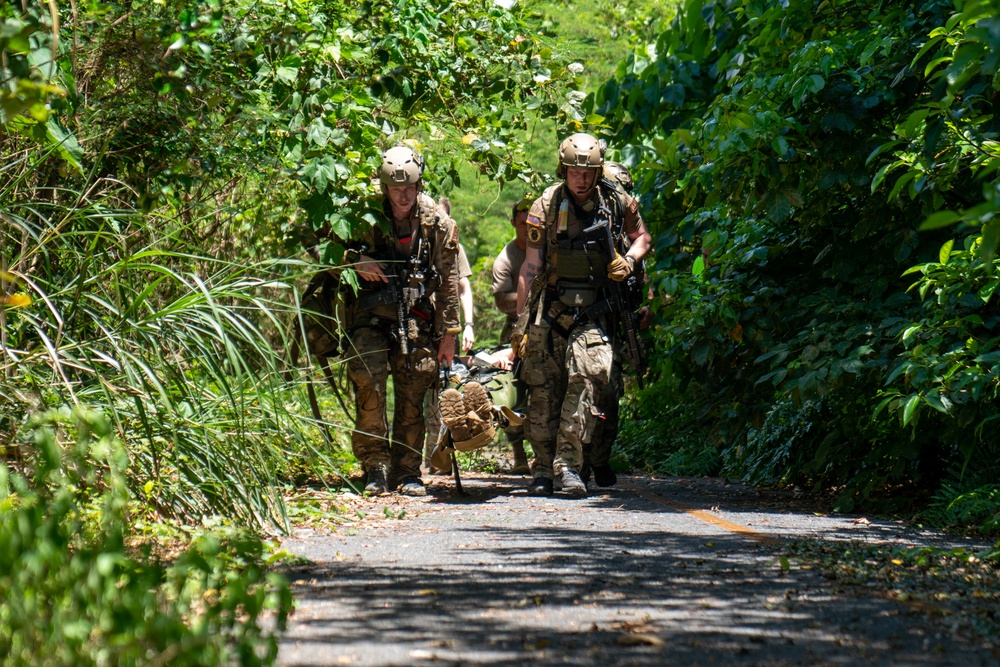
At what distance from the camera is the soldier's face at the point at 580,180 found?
343 inches

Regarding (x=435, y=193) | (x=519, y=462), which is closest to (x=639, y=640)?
(x=435, y=193)

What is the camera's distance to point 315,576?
4965 mm

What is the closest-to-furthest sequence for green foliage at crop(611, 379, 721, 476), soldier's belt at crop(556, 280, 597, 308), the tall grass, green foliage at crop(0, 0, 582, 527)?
the tall grass → green foliage at crop(0, 0, 582, 527) → soldier's belt at crop(556, 280, 597, 308) → green foliage at crop(611, 379, 721, 476)

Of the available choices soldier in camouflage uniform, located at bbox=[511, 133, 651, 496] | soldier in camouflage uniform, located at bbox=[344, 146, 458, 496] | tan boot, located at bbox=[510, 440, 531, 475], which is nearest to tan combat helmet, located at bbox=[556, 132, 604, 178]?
soldier in camouflage uniform, located at bbox=[511, 133, 651, 496]

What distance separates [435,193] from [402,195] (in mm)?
1814

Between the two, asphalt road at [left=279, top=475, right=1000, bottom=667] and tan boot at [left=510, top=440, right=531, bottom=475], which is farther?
tan boot at [left=510, top=440, right=531, bottom=475]

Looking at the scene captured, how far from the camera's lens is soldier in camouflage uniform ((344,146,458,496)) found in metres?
8.70

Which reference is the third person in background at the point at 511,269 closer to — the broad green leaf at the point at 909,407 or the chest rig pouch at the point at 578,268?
the chest rig pouch at the point at 578,268

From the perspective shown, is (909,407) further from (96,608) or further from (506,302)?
(506,302)

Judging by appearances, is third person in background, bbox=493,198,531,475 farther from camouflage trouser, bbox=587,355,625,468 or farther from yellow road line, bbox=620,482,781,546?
yellow road line, bbox=620,482,781,546

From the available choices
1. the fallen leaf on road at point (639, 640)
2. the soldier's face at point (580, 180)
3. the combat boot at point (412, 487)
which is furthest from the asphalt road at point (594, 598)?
the soldier's face at point (580, 180)

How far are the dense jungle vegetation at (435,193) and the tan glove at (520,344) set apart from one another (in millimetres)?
1060

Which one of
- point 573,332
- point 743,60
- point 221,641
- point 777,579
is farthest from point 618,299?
point 221,641

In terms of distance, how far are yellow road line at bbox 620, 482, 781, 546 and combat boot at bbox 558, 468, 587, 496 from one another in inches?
18.8
